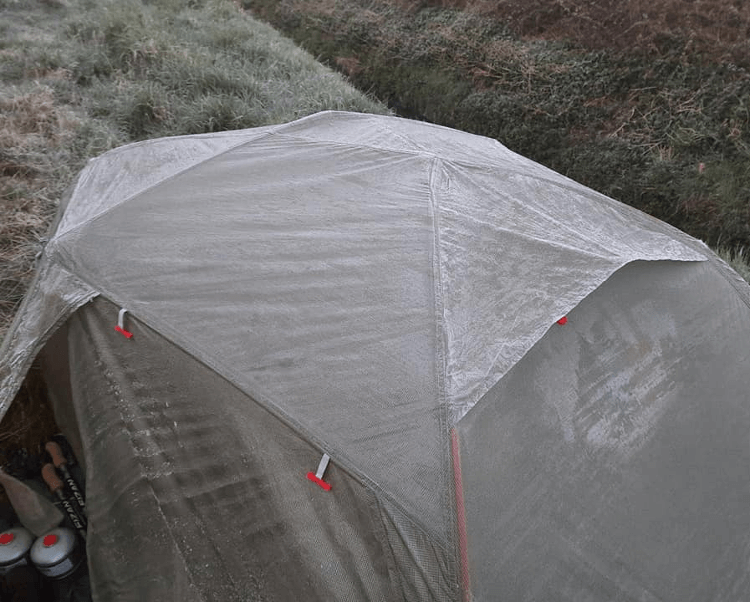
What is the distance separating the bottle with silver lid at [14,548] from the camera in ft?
8.20

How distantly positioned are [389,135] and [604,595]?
7.29 feet

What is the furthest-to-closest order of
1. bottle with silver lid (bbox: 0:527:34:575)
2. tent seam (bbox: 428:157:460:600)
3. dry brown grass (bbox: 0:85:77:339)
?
1. dry brown grass (bbox: 0:85:77:339)
2. bottle with silver lid (bbox: 0:527:34:575)
3. tent seam (bbox: 428:157:460:600)

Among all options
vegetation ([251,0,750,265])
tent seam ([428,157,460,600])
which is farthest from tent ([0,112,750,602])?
vegetation ([251,0,750,265])

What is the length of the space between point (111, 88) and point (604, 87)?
5.37m

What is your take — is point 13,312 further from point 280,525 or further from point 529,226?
point 529,226

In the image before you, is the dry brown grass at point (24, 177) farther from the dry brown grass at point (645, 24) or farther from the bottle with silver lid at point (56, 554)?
the dry brown grass at point (645, 24)

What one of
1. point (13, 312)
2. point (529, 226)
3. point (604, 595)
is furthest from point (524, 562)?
point (13, 312)

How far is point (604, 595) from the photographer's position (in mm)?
1906

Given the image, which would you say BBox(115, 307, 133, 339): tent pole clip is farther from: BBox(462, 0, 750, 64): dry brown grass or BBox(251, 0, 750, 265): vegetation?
BBox(462, 0, 750, 64): dry brown grass

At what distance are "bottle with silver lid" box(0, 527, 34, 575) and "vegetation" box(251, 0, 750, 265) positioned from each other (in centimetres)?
563

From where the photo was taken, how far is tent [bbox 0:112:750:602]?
1.89m

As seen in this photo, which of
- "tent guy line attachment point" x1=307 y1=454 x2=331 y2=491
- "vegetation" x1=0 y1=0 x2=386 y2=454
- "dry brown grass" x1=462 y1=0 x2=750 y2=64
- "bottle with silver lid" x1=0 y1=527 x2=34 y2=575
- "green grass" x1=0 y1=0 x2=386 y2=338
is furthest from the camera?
"dry brown grass" x1=462 y1=0 x2=750 y2=64

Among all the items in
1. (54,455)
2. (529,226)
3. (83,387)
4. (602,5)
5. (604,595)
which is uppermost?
(602,5)

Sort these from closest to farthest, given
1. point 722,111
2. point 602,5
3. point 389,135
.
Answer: point 389,135 < point 722,111 < point 602,5
